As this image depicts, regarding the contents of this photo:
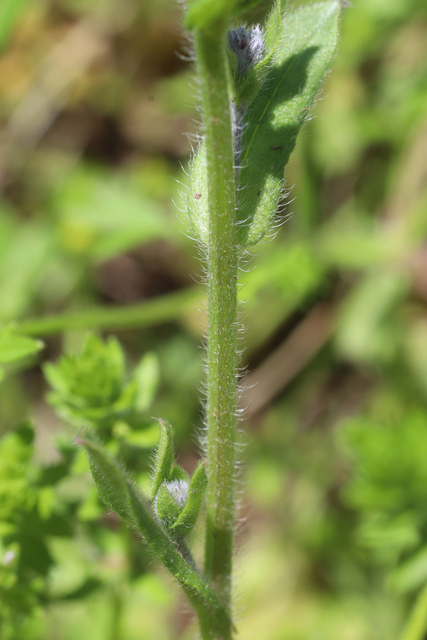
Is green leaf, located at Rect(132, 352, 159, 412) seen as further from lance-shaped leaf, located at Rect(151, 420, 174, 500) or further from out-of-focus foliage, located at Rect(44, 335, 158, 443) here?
lance-shaped leaf, located at Rect(151, 420, 174, 500)

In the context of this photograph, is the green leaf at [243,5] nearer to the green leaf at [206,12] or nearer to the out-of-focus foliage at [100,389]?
the green leaf at [206,12]

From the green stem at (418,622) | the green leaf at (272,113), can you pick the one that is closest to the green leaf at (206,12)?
the green leaf at (272,113)

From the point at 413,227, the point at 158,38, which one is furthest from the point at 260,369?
the point at 158,38

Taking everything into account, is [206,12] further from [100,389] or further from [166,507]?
[100,389]

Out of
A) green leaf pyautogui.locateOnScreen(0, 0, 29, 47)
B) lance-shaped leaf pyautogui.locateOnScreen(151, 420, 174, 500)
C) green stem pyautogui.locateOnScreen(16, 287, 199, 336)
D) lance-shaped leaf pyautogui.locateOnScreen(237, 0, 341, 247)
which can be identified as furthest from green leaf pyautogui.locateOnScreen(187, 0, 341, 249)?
green leaf pyautogui.locateOnScreen(0, 0, 29, 47)

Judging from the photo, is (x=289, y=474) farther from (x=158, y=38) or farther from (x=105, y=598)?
(x=158, y=38)
